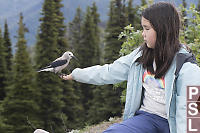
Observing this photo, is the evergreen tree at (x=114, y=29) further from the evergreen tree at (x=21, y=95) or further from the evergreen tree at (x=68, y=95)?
the evergreen tree at (x=21, y=95)

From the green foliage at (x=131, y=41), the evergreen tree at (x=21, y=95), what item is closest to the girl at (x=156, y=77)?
the green foliage at (x=131, y=41)

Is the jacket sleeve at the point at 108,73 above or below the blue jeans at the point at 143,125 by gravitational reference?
above

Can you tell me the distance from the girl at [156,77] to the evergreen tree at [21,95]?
84.4ft

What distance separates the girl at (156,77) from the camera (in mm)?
3166

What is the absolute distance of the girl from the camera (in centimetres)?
317

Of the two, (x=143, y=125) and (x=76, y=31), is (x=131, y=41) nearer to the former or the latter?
(x=143, y=125)

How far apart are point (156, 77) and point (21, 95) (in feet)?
89.7

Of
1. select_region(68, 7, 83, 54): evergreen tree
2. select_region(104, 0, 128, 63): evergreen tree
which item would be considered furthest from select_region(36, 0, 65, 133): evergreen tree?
select_region(68, 7, 83, 54): evergreen tree

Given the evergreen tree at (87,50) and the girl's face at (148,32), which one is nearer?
the girl's face at (148,32)

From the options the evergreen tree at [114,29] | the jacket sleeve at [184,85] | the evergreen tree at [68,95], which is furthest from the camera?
the evergreen tree at [114,29]

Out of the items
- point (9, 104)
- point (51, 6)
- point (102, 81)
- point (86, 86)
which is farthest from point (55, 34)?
point (102, 81)

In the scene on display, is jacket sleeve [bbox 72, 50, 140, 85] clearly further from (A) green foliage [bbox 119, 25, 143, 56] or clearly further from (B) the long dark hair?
(A) green foliage [bbox 119, 25, 143, 56]

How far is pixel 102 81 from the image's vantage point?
3.86m

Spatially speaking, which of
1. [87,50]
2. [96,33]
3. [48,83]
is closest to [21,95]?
[48,83]
